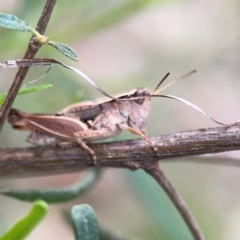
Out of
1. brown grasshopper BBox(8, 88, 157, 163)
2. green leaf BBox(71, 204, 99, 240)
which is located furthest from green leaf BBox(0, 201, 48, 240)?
brown grasshopper BBox(8, 88, 157, 163)

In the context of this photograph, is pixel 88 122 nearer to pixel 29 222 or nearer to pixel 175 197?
pixel 175 197

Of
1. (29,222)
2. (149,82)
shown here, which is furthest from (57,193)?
(149,82)

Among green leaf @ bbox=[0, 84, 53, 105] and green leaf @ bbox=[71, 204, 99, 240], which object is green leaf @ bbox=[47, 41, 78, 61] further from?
green leaf @ bbox=[71, 204, 99, 240]

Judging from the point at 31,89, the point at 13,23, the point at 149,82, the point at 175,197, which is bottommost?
the point at 149,82

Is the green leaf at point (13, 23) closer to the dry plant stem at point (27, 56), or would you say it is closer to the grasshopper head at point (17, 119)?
the dry plant stem at point (27, 56)

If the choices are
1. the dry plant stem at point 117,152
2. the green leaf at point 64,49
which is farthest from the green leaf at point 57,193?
the green leaf at point 64,49

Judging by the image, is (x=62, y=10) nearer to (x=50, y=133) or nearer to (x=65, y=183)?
(x=50, y=133)
